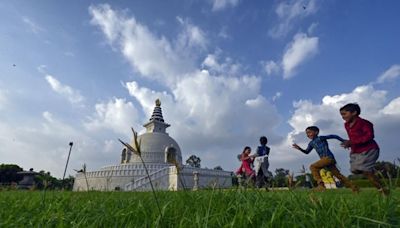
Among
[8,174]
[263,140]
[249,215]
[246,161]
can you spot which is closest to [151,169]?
[246,161]

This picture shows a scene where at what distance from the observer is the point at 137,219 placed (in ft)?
7.47

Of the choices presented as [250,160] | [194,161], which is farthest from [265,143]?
[194,161]

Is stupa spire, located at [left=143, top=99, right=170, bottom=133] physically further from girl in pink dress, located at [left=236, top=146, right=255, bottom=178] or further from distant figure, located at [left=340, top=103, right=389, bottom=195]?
distant figure, located at [left=340, top=103, right=389, bottom=195]

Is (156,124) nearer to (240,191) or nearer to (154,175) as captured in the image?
(154,175)

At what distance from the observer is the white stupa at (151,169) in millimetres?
35125

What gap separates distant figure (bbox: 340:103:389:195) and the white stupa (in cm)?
1675

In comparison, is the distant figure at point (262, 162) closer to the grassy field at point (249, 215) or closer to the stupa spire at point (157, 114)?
the grassy field at point (249, 215)

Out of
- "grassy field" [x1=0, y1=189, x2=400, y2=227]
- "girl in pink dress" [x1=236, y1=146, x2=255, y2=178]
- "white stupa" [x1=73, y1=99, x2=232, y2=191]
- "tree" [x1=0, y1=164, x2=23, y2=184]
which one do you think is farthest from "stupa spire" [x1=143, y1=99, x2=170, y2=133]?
"grassy field" [x1=0, y1=189, x2=400, y2=227]

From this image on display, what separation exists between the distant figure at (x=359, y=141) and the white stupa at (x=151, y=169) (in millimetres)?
16749

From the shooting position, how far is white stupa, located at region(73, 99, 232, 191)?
3512 centimetres

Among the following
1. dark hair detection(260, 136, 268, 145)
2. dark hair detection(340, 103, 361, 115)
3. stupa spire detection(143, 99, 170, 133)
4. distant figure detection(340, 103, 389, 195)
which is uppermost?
stupa spire detection(143, 99, 170, 133)

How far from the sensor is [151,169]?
141ft

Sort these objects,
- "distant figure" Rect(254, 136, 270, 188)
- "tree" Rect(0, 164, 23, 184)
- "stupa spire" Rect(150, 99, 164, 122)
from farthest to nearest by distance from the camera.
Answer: "stupa spire" Rect(150, 99, 164, 122), "tree" Rect(0, 164, 23, 184), "distant figure" Rect(254, 136, 270, 188)

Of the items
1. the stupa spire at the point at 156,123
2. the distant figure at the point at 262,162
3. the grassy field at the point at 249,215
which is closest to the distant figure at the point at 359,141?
the grassy field at the point at 249,215
